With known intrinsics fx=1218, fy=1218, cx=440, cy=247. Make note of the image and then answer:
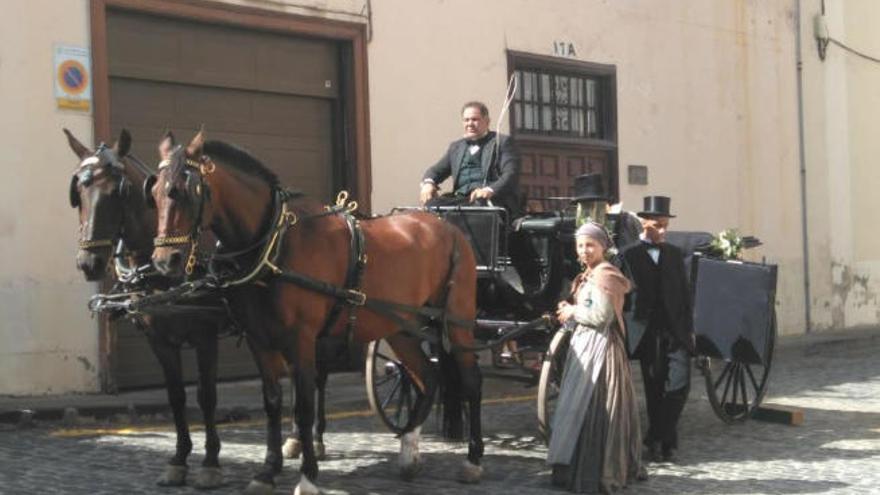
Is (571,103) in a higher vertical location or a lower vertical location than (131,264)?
higher

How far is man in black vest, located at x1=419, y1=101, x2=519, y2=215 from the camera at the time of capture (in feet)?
30.1

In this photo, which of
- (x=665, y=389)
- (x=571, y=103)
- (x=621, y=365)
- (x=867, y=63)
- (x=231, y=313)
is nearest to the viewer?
(x=231, y=313)

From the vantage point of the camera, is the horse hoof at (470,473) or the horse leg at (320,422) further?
the horse leg at (320,422)

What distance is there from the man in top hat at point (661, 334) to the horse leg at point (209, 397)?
9.92 feet

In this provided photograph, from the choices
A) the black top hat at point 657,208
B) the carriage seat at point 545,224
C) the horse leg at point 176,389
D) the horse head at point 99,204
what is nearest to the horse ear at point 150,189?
the horse head at point 99,204

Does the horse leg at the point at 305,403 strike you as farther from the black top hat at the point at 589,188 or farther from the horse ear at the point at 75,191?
the black top hat at the point at 589,188

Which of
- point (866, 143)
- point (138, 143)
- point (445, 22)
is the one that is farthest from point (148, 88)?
point (866, 143)

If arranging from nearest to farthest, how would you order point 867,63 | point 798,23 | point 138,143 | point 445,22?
point 138,143 < point 445,22 < point 798,23 < point 867,63

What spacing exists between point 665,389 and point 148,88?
6.20 meters

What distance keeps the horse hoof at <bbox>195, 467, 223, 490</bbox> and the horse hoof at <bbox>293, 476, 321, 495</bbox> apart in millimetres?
693

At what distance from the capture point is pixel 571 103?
16.8 metres

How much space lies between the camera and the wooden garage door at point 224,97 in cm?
1191

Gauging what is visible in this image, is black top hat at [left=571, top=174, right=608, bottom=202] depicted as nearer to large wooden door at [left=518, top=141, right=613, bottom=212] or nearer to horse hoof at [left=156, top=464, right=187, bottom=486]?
horse hoof at [left=156, top=464, right=187, bottom=486]

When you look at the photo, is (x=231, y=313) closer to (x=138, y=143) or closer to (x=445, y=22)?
(x=138, y=143)
